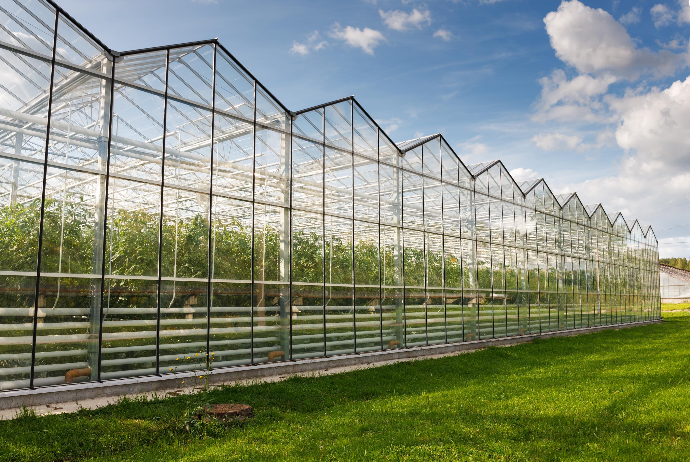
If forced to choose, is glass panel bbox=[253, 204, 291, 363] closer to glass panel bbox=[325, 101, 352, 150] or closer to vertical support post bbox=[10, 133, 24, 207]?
glass panel bbox=[325, 101, 352, 150]

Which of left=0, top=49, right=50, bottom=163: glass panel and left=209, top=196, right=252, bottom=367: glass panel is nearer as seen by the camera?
left=0, top=49, right=50, bottom=163: glass panel

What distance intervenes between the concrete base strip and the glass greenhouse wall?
33 cm

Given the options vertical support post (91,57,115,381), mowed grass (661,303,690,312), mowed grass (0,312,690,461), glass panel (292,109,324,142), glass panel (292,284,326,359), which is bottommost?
mowed grass (661,303,690,312)

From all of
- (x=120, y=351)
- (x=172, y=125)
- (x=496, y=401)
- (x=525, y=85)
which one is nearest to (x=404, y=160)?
(x=525, y=85)

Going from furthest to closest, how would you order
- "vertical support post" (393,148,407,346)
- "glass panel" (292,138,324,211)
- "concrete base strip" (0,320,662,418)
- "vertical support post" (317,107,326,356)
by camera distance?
1. "vertical support post" (393,148,407,346)
2. "vertical support post" (317,107,326,356)
3. "glass panel" (292,138,324,211)
4. "concrete base strip" (0,320,662,418)

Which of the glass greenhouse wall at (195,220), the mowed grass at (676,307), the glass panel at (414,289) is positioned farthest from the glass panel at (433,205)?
the mowed grass at (676,307)

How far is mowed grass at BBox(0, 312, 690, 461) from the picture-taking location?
287 inches

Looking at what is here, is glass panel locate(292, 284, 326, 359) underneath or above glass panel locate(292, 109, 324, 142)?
underneath

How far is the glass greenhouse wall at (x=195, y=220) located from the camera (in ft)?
32.6

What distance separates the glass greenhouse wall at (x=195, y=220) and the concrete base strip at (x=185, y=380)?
33 centimetres

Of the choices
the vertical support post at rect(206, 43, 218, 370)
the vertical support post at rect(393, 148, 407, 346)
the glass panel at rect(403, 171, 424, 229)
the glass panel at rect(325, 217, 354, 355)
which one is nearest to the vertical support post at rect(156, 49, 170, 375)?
the vertical support post at rect(206, 43, 218, 370)

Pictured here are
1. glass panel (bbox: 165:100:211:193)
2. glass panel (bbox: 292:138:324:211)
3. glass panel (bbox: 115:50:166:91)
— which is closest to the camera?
glass panel (bbox: 115:50:166:91)

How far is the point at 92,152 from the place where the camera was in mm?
10812

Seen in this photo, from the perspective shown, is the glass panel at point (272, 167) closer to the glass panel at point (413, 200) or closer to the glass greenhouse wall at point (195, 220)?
the glass greenhouse wall at point (195, 220)
